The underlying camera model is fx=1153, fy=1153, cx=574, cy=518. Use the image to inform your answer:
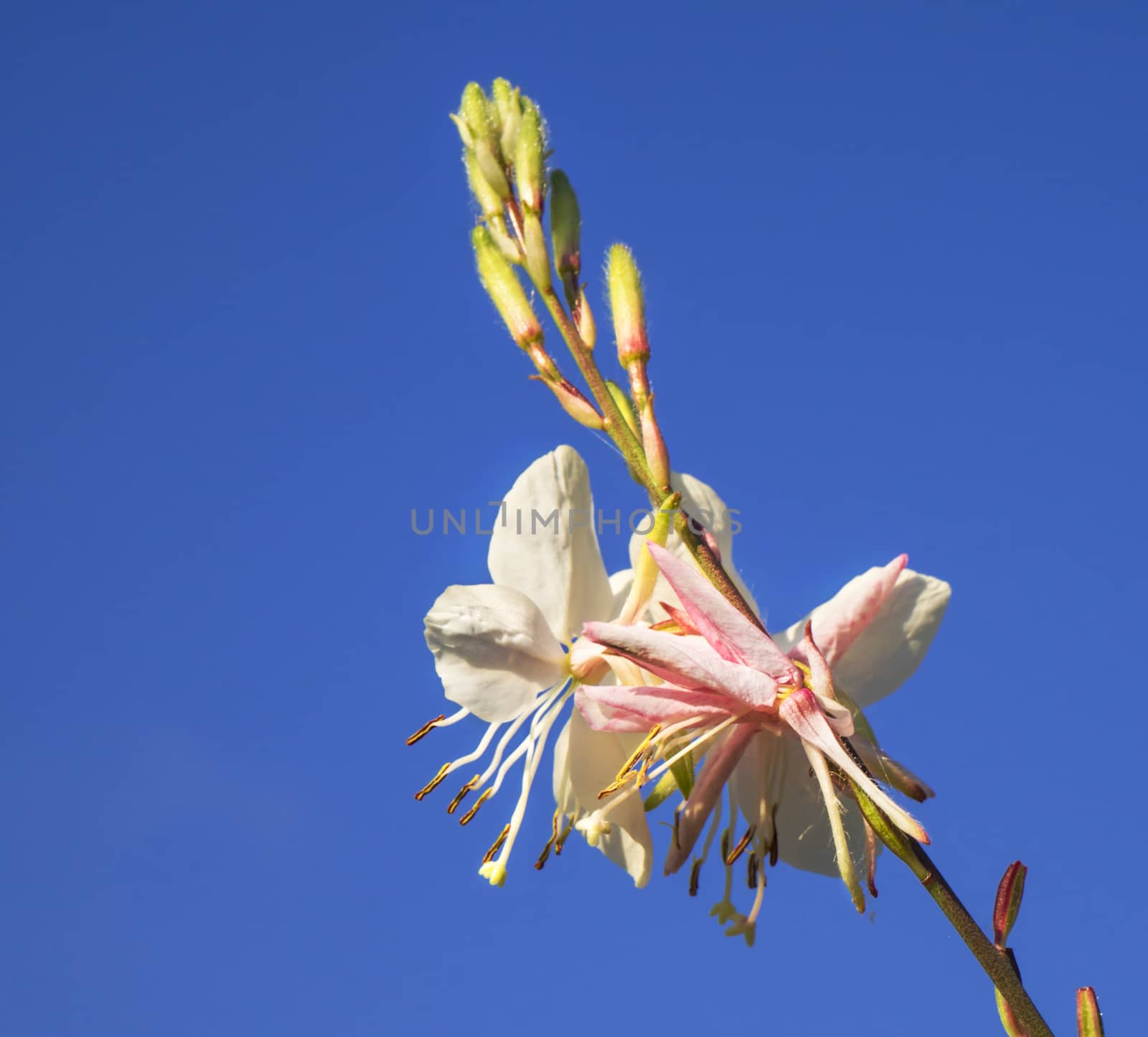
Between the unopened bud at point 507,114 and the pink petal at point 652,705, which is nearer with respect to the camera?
the pink petal at point 652,705

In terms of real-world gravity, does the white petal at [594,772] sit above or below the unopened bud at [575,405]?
below

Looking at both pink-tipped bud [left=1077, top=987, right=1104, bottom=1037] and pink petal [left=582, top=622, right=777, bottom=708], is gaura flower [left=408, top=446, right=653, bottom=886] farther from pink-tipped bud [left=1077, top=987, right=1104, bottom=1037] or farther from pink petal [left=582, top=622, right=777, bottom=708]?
pink-tipped bud [left=1077, top=987, right=1104, bottom=1037]

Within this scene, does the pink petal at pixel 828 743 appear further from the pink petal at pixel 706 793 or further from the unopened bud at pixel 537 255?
the unopened bud at pixel 537 255

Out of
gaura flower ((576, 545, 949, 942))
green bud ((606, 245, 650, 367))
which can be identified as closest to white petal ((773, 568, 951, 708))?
gaura flower ((576, 545, 949, 942))

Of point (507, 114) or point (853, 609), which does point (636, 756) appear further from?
point (507, 114)

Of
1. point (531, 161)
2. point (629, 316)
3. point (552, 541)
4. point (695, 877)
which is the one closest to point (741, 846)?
point (695, 877)

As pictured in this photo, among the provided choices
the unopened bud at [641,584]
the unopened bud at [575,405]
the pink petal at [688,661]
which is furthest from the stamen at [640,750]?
the unopened bud at [575,405]
